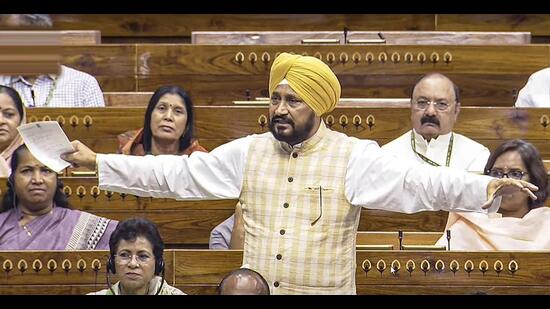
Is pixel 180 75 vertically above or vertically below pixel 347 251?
above

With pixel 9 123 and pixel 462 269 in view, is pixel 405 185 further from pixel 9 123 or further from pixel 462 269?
pixel 9 123

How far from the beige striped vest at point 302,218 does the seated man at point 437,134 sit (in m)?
0.57

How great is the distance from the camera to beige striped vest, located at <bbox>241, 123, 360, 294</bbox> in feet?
6.53

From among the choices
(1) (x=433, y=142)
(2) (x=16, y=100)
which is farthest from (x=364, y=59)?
(2) (x=16, y=100)

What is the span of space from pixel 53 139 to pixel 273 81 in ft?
1.09

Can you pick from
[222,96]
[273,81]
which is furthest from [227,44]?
[273,81]

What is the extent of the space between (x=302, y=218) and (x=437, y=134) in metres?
0.68

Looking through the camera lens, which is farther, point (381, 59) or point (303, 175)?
point (381, 59)

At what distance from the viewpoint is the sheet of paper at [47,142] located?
6.29ft

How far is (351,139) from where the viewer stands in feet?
6.73

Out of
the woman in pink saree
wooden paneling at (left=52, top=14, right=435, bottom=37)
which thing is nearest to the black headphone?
the woman in pink saree

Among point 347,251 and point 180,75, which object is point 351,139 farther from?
point 180,75
